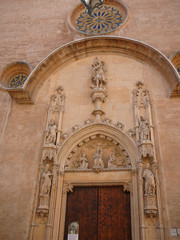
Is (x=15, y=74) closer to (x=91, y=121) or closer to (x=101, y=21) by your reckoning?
(x=91, y=121)

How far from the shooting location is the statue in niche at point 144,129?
815 centimetres

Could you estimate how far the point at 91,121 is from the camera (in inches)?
353

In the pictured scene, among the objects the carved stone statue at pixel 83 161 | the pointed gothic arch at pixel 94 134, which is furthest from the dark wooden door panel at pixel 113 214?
the pointed gothic arch at pixel 94 134

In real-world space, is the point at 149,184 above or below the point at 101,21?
below

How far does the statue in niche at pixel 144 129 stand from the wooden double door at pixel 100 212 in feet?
6.05

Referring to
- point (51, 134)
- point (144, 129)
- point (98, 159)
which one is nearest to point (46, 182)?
point (51, 134)

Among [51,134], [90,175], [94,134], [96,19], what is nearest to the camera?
[90,175]

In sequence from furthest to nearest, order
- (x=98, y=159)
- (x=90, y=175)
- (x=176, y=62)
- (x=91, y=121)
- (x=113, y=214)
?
1. (x=176, y=62)
2. (x=91, y=121)
3. (x=98, y=159)
4. (x=90, y=175)
5. (x=113, y=214)

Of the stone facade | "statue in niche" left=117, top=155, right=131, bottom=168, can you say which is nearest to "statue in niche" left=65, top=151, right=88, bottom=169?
the stone facade

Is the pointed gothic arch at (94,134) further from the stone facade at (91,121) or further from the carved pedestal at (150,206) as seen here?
the carved pedestal at (150,206)

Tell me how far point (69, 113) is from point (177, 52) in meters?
4.80

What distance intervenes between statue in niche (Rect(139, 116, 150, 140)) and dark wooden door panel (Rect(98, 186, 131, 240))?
6.05 ft

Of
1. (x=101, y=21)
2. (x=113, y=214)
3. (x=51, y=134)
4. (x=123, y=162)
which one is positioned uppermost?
(x=101, y=21)

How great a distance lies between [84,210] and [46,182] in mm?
1503
